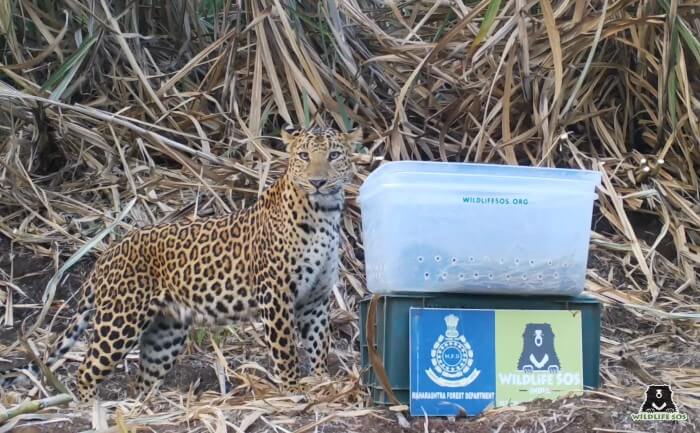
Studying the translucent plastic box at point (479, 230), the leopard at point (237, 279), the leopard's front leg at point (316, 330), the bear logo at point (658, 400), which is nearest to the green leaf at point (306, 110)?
the leopard at point (237, 279)

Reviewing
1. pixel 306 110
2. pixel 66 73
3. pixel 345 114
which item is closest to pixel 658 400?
pixel 345 114

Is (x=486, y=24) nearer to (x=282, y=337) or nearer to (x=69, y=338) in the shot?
(x=282, y=337)

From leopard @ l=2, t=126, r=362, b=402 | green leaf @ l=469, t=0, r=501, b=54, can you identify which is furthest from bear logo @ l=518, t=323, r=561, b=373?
green leaf @ l=469, t=0, r=501, b=54

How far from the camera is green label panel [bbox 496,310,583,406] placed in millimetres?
3863

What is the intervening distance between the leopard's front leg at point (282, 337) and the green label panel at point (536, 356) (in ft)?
3.85

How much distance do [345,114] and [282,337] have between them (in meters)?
2.03

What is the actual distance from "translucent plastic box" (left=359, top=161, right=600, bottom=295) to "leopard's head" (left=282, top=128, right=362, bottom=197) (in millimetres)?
803

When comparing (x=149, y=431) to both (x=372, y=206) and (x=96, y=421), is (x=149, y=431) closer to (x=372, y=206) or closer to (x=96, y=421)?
(x=96, y=421)

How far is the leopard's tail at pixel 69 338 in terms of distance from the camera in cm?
480

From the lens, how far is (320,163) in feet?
15.7

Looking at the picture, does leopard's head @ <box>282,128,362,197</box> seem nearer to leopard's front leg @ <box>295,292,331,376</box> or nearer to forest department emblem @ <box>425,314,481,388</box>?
leopard's front leg @ <box>295,292,331,376</box>

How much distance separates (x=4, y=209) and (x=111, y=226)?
1062 mm

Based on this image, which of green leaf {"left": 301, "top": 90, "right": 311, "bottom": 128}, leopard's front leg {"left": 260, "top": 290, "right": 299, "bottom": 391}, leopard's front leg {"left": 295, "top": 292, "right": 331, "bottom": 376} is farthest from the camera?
green leaf {"left": 301, "top": 90, "right": 311, "bottom": 128}

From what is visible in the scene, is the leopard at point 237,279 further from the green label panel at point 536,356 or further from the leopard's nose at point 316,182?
the green label panel at point 536,356
